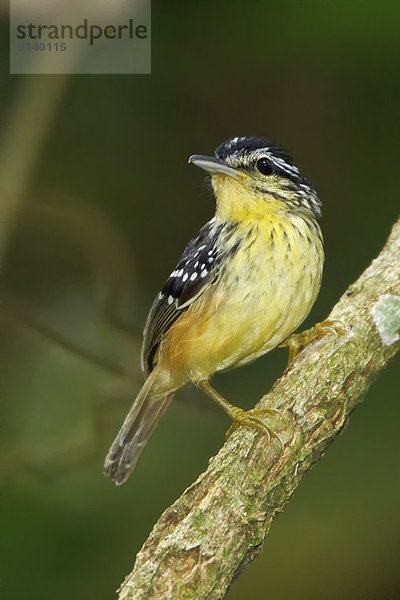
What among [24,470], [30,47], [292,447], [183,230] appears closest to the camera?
[292,447]

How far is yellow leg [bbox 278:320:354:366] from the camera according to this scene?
10.5ft

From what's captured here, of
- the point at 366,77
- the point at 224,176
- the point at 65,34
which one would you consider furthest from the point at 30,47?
the point at 366,77

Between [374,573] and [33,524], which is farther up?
[33,524]

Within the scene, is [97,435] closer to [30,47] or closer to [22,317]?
[22,317]

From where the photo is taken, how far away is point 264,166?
330cm

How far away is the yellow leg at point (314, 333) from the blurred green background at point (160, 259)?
3.08ft

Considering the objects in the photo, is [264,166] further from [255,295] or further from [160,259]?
[160,259]

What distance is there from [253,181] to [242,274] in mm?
473

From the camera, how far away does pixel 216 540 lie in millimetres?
2518

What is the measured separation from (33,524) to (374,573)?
6.49 feet

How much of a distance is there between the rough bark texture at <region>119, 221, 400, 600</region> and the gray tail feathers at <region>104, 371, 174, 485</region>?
793mm

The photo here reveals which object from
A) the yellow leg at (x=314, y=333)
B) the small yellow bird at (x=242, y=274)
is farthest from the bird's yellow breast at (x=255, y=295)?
the yellow leg at (x=314, y=333)

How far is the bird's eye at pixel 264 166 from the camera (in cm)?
329

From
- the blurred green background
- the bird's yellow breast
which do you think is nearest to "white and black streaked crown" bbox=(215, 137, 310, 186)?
the bird's yellow breast
